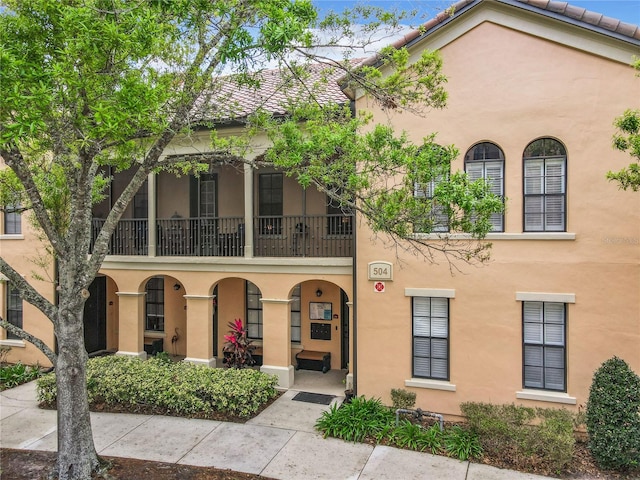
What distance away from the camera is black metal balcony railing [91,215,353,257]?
473 inches

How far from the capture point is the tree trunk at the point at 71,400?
6789mm

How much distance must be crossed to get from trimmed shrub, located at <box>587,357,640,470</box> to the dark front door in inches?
563

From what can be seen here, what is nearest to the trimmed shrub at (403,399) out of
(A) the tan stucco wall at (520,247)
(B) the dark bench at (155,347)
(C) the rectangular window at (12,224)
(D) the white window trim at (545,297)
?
(A) the tan stucco wall at (520,247)

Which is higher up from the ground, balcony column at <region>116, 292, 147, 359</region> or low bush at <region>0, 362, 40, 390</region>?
balcony column at <region>116, 292, 147, 359</region>

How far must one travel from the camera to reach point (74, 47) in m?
5.35

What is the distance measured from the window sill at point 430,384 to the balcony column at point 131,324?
794 cm

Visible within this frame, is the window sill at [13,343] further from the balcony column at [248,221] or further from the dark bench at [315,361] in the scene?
the dark bench at [315,361]

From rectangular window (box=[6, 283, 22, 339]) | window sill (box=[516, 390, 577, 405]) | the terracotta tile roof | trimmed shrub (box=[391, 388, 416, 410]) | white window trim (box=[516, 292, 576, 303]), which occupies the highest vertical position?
the terracotta tile roof

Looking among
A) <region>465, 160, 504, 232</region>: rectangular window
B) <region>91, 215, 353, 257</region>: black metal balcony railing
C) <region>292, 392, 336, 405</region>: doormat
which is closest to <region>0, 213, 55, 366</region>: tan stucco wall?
<region>91, 215, 353, 257</region>: black metal balcony railing

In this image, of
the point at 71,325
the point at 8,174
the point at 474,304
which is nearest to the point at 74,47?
the point at 71,325

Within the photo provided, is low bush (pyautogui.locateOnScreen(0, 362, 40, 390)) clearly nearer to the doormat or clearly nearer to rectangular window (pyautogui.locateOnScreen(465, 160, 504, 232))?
the doormat

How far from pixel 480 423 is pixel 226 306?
865 cm

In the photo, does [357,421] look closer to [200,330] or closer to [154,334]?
[200,330]

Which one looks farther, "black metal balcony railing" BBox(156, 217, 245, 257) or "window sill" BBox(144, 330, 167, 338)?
"window sill" BBox(144, 330, 167, 338)
